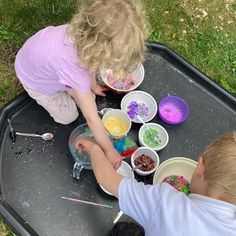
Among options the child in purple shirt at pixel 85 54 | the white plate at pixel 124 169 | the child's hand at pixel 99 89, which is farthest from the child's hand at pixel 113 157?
the child's hand at pixel 99 89

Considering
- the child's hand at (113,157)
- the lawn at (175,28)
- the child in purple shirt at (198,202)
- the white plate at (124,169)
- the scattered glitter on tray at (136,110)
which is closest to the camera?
the child in purple shirt at (198,202)

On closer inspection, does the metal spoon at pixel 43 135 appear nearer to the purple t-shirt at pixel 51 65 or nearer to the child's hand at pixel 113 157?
the purple t-shirt at pixel 51 65

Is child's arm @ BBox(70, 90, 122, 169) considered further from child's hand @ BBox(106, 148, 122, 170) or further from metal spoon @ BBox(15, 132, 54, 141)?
metal spoon @ BBox(15, 132, 54, 141)

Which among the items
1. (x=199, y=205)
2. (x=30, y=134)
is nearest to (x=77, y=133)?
(x=30, y=134)

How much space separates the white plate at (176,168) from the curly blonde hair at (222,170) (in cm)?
45

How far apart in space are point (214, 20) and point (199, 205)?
1.50m

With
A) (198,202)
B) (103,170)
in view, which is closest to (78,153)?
(103,170)

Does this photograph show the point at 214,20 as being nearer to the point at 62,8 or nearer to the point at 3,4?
the point at 62,8

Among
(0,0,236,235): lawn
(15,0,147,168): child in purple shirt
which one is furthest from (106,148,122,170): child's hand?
(0,0,236,235): lawn

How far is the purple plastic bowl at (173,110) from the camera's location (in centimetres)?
180

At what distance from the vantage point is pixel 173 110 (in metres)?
1.83

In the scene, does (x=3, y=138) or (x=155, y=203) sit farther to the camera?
(x=3, y=138)

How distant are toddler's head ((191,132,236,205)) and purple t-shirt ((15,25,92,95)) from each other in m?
0.51

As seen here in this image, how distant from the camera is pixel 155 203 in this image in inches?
44.1
